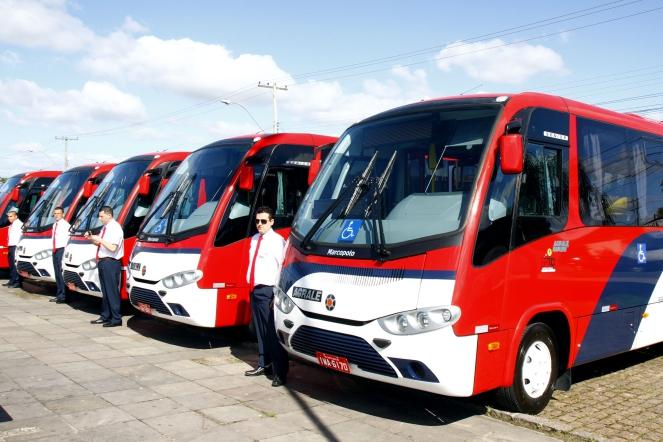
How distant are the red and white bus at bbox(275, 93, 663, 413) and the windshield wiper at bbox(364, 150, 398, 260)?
0.04 feet

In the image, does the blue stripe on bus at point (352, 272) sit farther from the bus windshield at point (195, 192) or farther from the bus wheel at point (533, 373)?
the bus windshield at point (195, 192)

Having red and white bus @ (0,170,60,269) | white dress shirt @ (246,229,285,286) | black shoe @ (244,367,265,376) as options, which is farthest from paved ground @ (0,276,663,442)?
red and white bus @ (0,170,60,269)

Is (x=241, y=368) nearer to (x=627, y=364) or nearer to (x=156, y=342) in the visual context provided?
(x=156, y=342)

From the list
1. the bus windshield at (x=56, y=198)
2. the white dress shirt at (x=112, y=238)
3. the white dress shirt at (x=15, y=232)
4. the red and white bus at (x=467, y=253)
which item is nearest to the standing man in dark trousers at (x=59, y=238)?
the bus windshield at (x=56, y=198)

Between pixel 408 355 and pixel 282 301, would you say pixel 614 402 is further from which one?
pixel 282 301

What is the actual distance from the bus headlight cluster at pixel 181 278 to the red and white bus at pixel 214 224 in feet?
0.04

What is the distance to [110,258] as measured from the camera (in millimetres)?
10336

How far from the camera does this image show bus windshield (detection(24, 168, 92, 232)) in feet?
45.9

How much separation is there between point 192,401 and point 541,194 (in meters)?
3.91

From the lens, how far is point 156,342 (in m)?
9.46

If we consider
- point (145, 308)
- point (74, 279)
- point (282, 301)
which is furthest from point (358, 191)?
point (74, 279)

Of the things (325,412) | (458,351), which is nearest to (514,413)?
A: (458,351)

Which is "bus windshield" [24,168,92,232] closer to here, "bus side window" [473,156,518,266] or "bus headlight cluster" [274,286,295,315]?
"bus headlight cluster" [274,286,295,315]

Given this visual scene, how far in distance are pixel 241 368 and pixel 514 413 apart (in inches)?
133
